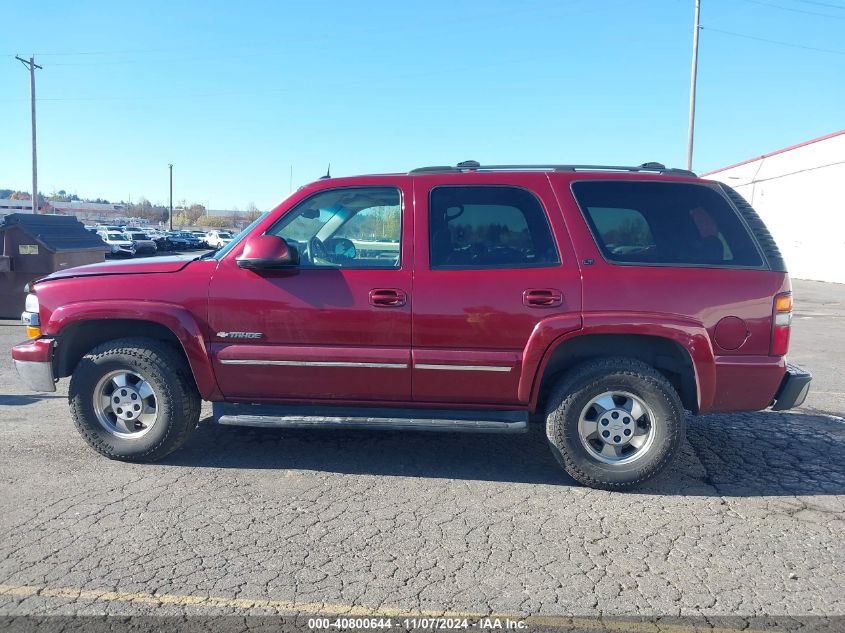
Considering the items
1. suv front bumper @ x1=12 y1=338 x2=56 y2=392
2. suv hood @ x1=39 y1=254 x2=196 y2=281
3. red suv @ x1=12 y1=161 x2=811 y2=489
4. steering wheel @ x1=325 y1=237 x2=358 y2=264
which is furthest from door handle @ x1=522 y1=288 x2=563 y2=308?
suv front bumper @ x1=12 y1=338 x2=56 y2=392

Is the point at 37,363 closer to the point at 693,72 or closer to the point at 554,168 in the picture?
the point at 554,168

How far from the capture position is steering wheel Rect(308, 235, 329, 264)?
15.6 feet

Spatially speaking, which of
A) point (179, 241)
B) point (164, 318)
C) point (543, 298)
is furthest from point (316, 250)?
point (179, 241)

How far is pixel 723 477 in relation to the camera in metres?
4.84

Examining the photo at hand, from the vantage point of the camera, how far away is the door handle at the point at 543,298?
4.42m

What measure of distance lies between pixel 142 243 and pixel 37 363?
3981 centimetres

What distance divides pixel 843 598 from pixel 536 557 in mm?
1416

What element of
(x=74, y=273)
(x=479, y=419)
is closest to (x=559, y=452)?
(x=479, y=419)

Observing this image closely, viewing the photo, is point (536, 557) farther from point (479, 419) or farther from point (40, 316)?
point (40, 316)

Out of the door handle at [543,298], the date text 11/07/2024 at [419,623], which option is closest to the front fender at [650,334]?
the door handle at [543,298]

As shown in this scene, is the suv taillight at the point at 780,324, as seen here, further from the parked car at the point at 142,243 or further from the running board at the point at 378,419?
the parked car at the point at 142,243

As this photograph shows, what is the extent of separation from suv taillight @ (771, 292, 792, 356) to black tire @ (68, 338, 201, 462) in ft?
12.7

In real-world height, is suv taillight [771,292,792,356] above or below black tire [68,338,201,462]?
above

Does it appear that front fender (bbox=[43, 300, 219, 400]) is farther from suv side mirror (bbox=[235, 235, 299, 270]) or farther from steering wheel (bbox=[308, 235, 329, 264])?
steering wheel (bbox=[308, 235, 329, 264])
